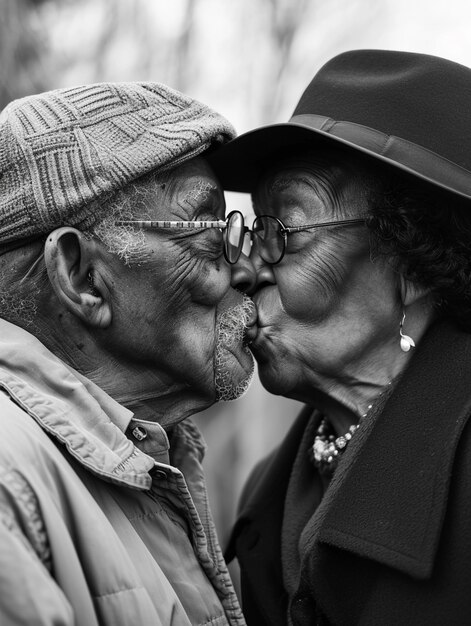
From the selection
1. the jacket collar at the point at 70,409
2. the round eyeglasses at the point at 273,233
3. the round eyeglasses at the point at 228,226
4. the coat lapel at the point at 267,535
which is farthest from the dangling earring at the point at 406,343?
the jacket collar at the point at 70,409

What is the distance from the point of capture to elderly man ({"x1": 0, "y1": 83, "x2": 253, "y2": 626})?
1.98 meters

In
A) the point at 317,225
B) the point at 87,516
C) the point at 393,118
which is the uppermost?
the point at 393,118

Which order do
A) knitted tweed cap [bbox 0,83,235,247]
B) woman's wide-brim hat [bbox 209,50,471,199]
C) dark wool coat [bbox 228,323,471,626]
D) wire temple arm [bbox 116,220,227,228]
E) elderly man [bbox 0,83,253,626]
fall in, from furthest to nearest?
woman's wide-brim hat [bbox 209,50,471,199]
wire temple arm [bbox 116,220,227,228]
knitted tweed cap [bbox 0,83,235,247]
dark wool coat [bbox 228,323,471,626]
elderly man [bbox 0,83,253,626]

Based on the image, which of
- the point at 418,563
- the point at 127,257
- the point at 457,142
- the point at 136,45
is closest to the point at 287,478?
the point at 418,563

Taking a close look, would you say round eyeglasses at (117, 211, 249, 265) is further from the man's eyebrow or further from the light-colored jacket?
the light-colored jacket

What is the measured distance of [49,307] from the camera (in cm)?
240

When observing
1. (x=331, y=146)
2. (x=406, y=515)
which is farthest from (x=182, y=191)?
(x=406, y=515)

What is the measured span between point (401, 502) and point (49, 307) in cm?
126

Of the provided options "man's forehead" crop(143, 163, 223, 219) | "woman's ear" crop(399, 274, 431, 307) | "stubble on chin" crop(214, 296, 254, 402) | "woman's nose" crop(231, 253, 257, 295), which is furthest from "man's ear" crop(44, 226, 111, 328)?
"woman's ear" crop(399, 274, 431, 307)

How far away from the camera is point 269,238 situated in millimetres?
2898

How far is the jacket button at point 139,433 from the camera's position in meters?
2.36

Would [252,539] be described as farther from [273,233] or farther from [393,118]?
A: [393,118]

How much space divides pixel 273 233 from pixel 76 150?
2.87ft

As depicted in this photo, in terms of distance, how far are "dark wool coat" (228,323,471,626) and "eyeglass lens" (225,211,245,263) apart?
2.45 feet
